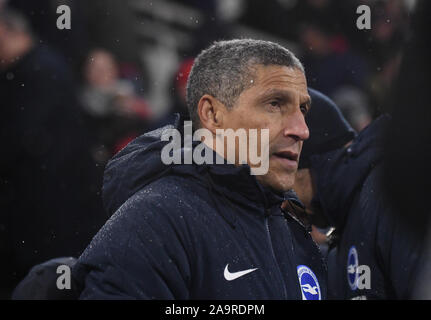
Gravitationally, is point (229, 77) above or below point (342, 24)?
below

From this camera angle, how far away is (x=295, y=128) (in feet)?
7.72

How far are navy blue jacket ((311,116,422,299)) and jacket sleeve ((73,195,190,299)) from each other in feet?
2.60

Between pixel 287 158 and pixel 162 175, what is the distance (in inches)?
16.7

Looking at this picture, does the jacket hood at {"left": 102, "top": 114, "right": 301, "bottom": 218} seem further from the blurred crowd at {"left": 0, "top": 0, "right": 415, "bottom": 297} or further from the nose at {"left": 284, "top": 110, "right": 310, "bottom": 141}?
the blurred crowd at {"left": 0, "top": 0, "right": 415, "bottom": 297}

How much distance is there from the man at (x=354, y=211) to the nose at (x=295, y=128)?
29 centimetres

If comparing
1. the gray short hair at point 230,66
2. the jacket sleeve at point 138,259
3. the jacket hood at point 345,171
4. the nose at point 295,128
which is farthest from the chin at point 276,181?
the jacket hood at point 345,171

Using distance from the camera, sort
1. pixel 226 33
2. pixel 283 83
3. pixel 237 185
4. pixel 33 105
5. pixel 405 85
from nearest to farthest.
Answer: pixel 405 85 → pixel 237 185 → pixel 283 83 → pixel 33 105 → pixel 226 33

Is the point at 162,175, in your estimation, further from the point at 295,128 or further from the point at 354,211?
the point at 354,211

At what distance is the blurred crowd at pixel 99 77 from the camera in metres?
4.25

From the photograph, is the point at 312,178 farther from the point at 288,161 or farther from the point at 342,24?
the point at 342,24

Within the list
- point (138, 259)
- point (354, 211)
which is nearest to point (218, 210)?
point (138, 259)

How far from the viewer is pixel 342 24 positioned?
704 centimetres

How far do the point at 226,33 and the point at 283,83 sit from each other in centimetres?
453
